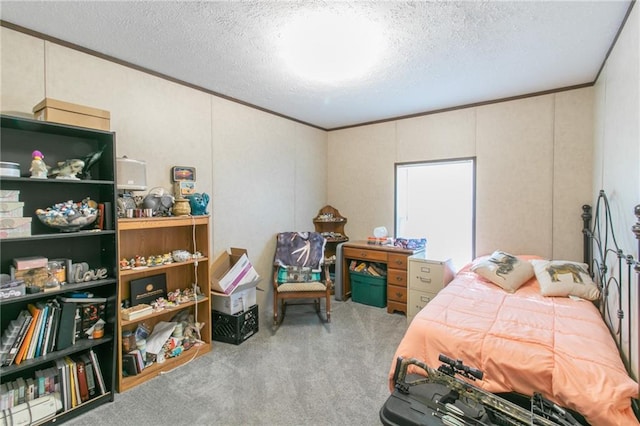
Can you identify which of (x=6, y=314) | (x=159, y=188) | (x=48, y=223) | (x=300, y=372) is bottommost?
(x=300, y=372)

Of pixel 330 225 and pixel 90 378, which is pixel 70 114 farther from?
pixel 330 225

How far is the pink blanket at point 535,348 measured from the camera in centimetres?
141

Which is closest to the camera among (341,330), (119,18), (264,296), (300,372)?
(119,18)

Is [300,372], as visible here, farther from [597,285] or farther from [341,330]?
[597,285]

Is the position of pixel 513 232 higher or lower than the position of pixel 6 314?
higher

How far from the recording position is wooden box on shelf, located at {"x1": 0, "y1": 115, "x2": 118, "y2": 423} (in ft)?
6.18

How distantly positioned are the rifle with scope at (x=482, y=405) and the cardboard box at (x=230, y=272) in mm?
1905

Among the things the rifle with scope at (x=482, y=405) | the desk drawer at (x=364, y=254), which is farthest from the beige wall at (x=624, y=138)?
the desk drawer at (x=364, y=254)

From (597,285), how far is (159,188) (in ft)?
13.1

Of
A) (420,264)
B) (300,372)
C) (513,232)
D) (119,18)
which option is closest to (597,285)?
(513,232)

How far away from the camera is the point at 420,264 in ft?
11.5

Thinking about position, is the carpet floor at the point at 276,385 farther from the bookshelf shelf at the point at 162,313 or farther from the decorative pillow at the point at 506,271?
the decorative pillow at the point at 506,271

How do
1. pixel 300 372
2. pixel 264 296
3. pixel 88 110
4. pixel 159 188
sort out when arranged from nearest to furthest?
pixel 88 110 → pixel 300 372 → pixel 159 188 → pixel 264 296

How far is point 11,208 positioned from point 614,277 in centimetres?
399
